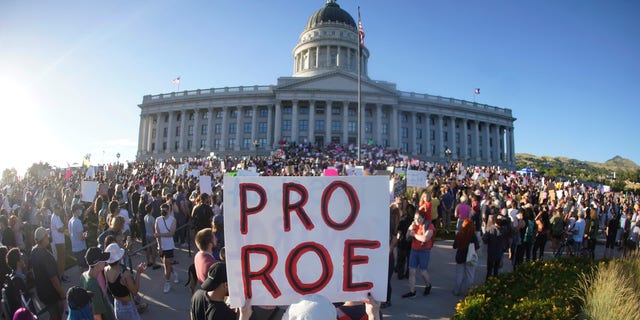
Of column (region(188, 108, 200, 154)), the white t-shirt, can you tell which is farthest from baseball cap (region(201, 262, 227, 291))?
column (region(188, 108, 200, 154))

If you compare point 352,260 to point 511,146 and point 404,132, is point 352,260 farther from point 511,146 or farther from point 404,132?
point 511,146

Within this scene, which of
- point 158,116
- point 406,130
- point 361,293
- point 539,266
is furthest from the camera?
point 158,116

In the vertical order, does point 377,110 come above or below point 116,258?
above

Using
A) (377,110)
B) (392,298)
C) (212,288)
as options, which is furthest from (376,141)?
(212,288)

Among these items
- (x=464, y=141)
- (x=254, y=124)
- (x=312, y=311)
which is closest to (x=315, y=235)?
(x=312, y=311)

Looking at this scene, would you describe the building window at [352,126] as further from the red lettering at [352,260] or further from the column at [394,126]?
the red lettering at [352,260]

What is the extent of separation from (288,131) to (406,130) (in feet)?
78.8

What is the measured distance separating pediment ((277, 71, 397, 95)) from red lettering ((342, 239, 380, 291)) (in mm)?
65335

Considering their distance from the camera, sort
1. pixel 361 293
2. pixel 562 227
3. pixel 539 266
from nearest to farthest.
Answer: pixel 361 293 < pixel 539 266 < pixel 562 227

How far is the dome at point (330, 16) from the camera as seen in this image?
293 feet

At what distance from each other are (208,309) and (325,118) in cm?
6579

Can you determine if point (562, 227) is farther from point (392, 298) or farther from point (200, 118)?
point (200, 118)

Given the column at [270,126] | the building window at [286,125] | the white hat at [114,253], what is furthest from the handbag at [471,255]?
the column at [270,126]

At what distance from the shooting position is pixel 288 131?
68.6 metres
